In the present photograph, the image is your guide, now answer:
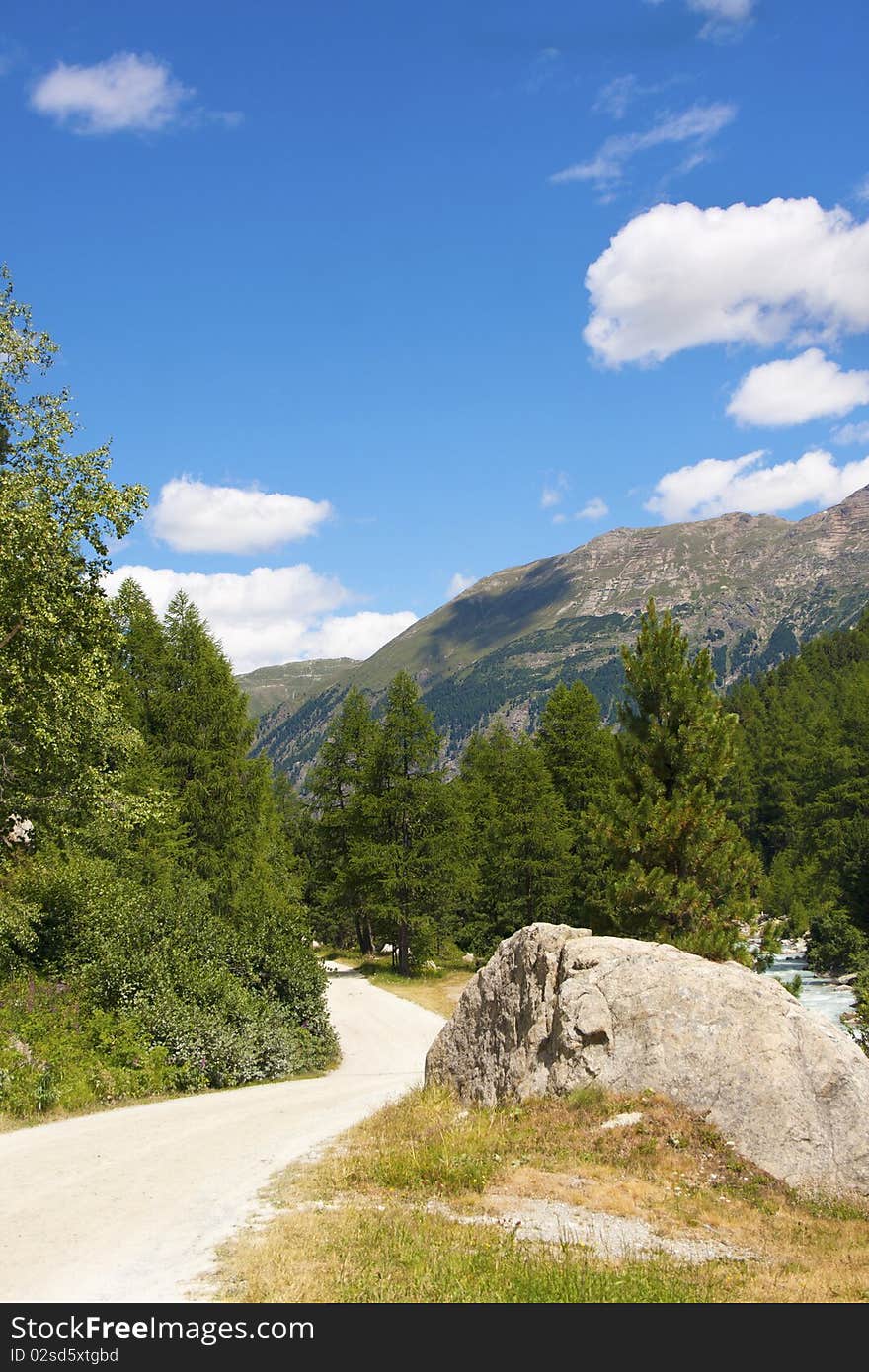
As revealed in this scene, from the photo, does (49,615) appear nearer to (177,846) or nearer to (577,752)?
(177,846)

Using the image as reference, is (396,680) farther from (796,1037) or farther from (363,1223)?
(363,1223)

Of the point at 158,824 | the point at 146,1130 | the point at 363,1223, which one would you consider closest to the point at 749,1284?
A: the point at 363,1223

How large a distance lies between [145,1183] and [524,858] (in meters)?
35.3

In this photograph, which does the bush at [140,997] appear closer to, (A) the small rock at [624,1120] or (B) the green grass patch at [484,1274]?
(A) the small rock at [624,1120]

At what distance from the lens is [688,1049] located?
12.3 m

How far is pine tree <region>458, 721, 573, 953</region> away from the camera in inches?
1747

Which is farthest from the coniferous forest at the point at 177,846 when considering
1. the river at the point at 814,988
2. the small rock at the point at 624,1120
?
the river at the point at 814,988

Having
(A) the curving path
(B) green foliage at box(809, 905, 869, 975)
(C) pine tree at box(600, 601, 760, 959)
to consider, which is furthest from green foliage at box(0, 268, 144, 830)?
(B) green foliage at box(809, 905, 869, 975)

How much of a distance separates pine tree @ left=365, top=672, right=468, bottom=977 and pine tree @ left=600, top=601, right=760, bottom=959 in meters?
21.6

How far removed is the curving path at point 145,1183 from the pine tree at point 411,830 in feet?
84.7

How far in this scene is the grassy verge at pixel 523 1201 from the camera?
7012 mm

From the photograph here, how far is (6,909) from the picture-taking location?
693 inches

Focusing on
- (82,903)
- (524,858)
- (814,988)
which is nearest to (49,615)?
(82,903)

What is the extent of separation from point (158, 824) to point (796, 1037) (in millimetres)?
24503
